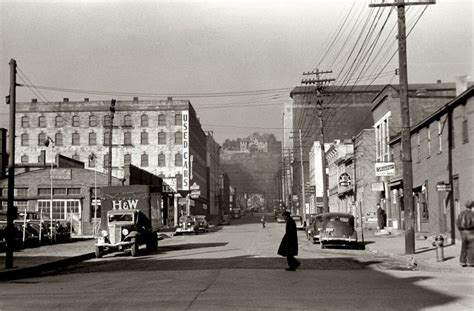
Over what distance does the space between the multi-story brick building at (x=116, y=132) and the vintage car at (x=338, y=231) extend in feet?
180

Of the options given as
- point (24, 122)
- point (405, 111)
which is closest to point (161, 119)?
point (24, 122)

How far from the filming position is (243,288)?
1288 centimetres

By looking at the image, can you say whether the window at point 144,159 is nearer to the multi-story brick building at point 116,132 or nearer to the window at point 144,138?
the multi-story brick building at point 116,132

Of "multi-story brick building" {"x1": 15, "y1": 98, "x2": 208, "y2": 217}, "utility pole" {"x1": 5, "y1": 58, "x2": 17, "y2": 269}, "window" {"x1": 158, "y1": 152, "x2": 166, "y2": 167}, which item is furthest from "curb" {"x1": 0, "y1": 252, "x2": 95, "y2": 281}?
"multi-story brick building" {"x1": 15, "y1": 98, "x2": 208, "y2": 217}

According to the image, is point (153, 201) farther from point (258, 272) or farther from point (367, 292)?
point (367, 292)

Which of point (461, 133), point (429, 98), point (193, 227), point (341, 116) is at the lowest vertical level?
point (193, 227)

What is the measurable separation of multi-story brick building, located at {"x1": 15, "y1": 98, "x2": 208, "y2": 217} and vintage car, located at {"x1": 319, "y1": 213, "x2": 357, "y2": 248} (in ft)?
180

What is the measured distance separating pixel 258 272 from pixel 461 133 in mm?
12946

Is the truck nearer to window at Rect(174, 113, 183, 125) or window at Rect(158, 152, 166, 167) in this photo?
window at Rect(158, 152, 166, 167)

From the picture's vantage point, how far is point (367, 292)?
484 inches

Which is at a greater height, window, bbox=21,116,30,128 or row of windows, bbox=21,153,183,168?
window, bbox=21,116,30,128

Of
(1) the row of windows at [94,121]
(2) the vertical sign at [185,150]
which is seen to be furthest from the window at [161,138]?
(2) the vertical sign at [185,150]

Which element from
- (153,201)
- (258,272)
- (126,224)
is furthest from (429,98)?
(258,272)

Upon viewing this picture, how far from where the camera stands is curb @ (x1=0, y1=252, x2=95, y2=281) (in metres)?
17.5
